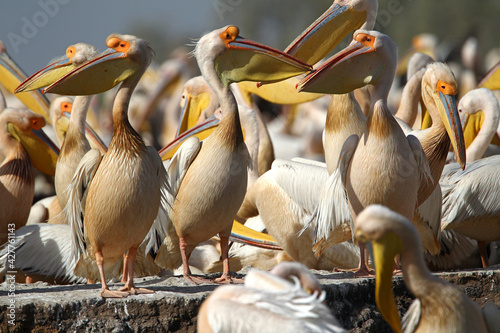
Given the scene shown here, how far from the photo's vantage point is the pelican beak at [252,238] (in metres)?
5.35

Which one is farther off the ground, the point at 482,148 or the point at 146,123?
the point at 146,123

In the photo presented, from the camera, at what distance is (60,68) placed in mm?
4867

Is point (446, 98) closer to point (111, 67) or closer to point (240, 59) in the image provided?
point (240, 59)

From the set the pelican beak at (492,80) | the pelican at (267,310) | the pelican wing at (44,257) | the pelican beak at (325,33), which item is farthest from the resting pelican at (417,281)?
the pelican beak at (492,80)

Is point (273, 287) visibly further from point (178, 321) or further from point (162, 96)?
point (162, 96)

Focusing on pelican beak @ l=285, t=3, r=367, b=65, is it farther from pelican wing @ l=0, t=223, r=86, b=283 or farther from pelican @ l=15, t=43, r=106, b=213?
pelican wing @ l=0, t=223, r=86, b=283

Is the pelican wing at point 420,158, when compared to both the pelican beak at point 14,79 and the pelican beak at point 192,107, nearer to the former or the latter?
the pelican beak at point 192,107

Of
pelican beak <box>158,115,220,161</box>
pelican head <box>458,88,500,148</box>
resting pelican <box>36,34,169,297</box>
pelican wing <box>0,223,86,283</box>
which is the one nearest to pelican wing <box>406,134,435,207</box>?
resting pelican <box>36,34,169,297</box>

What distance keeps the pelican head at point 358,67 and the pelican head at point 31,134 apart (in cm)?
266

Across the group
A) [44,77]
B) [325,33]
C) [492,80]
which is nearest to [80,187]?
[44,77]

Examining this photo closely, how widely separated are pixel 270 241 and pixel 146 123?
6.75 metres

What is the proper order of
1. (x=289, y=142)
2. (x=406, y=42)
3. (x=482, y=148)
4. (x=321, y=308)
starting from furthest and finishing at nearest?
(x=406, y=42) < (x=289, y=142) < (x=482, y=148) < (x=321, y=308)

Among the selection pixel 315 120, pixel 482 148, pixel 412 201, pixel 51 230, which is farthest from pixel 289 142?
pixel 412 201

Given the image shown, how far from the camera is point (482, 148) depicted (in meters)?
6.12
